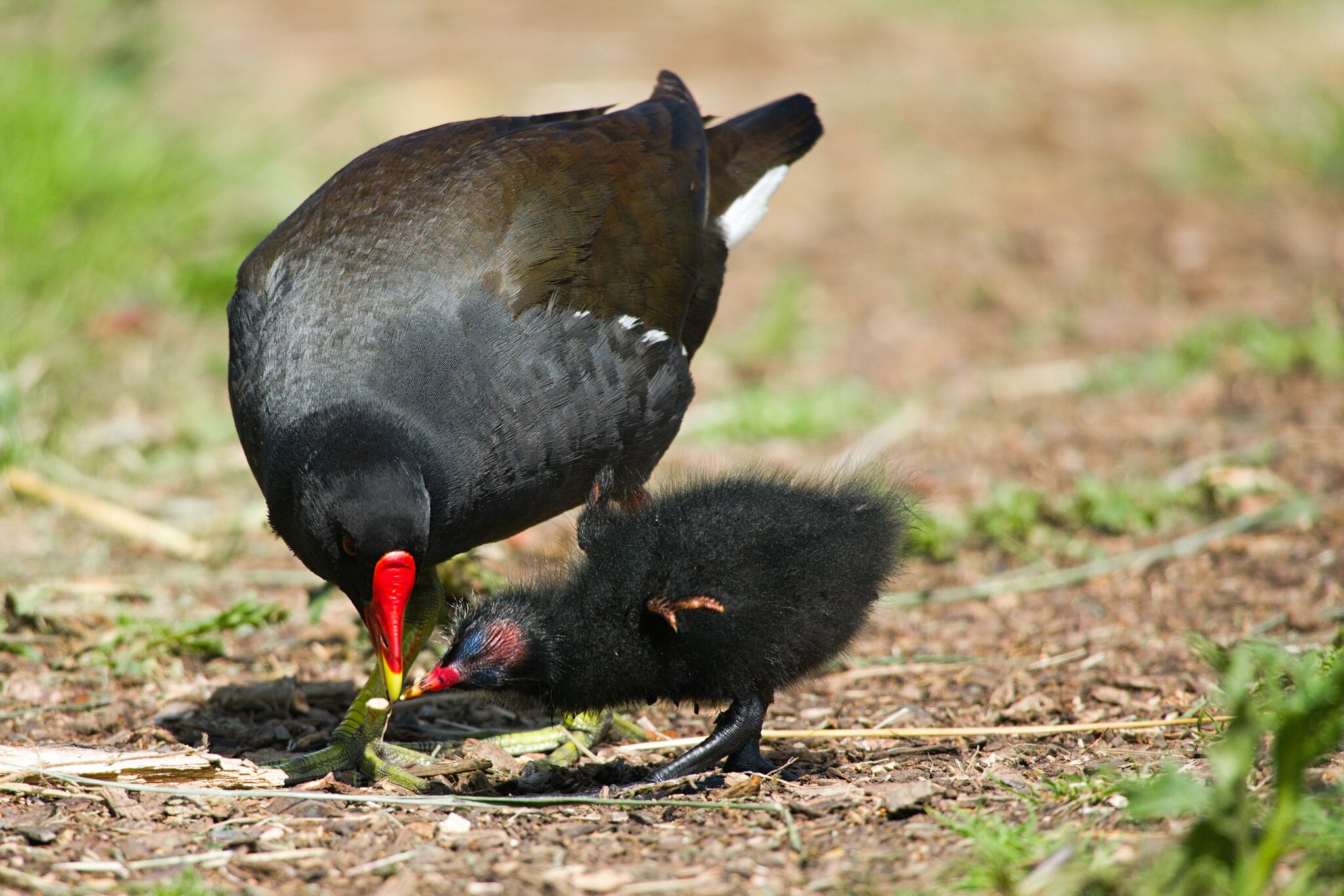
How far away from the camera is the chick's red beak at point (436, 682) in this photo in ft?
10.8

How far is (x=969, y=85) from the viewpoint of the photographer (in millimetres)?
12062

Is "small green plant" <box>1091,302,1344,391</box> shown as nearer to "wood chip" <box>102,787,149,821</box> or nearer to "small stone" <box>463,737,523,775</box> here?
"small stone" <box>463,737,523,775</box>

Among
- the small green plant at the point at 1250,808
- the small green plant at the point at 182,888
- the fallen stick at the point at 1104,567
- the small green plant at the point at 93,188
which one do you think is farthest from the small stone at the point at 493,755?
the small green plant at the point at 93,188

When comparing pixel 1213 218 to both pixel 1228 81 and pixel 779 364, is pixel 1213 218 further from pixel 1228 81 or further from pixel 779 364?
pixel 779 364

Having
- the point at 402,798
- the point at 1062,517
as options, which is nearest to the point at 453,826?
the point at 402,798

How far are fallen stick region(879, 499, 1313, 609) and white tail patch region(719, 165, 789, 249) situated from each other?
153cm

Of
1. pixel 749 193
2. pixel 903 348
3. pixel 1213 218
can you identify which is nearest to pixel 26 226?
pixel 749 193

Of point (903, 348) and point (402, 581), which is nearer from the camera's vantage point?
point (402, 581)

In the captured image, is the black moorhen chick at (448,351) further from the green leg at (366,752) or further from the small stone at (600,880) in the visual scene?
the small stone at (600,880)

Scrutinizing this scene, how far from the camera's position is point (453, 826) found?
2947 mm

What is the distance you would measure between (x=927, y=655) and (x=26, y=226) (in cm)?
477

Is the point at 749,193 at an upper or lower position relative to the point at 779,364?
upper

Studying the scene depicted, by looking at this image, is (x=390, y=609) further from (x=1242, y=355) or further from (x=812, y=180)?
(x=812, y=180)

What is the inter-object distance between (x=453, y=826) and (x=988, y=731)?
149cm
